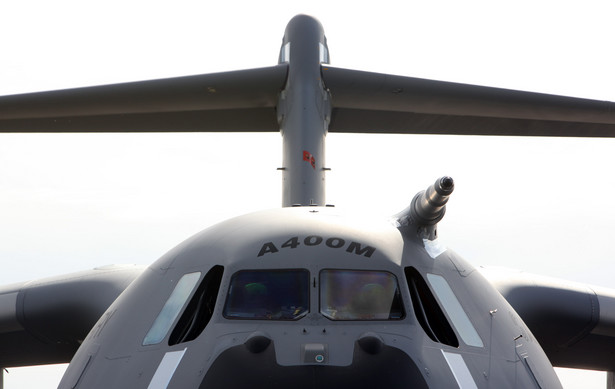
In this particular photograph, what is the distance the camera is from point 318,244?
6785mm

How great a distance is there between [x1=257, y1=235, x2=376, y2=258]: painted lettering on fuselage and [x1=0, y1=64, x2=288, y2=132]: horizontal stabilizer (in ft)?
19.3

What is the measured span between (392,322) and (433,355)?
39cm

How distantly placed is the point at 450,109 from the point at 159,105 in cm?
423

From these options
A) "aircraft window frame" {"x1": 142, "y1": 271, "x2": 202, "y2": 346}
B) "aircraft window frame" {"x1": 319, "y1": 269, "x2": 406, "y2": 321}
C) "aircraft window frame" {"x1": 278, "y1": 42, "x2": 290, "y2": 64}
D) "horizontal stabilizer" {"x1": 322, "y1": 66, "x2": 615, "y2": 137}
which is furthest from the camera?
"aircraft window frame" {"x1": 278, "y1": 42, "x2": 290, "y2": 64}

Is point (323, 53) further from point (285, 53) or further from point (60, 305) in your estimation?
point (60, 305)

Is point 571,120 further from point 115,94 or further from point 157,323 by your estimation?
point 157,323

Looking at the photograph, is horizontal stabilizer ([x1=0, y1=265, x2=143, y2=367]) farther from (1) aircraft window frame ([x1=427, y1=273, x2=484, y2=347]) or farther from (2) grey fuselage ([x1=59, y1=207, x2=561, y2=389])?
(1) aircraft window frame ([x1=427, y1=273, x2=484, y2=347])

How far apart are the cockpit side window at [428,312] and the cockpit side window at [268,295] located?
0.87 meters

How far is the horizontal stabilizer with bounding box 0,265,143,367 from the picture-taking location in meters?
11.2

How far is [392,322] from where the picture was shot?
620cm

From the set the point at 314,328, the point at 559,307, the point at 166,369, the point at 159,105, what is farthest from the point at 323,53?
the point at 166,369

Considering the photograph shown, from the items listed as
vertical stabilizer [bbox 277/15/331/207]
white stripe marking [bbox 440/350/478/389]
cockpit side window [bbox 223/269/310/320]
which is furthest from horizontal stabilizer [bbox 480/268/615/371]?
cockpit side window [bbox 223/269/310/320]

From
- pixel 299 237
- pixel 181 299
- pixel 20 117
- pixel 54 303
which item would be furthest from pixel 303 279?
pixel 20 117

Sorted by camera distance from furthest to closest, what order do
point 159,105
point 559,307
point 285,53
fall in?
point 285,53 → point 159,105 → point 559,307
